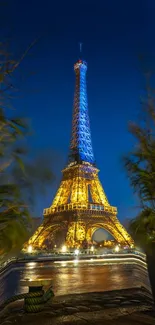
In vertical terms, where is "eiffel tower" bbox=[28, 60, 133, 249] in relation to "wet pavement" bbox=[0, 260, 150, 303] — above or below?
above

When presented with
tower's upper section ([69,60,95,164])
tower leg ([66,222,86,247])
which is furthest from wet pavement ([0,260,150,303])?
tower's upper section ([69,60,95,164])

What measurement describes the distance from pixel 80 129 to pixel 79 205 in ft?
53.4

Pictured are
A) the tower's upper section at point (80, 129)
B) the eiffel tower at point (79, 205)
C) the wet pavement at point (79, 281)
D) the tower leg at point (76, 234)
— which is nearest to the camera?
the wet pavement at point (79, 281)

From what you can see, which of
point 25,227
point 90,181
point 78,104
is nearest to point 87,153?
point 90,181

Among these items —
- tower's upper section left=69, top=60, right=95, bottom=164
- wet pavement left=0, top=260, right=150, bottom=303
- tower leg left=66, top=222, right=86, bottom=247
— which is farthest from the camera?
tower's upper section left=69, top=60, right=95, bottom=164

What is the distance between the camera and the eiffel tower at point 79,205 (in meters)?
32.7

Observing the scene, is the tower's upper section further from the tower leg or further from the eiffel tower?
Answer: the tower leg

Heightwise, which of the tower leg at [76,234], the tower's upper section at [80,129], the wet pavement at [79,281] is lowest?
the wet pavement at [79,281]

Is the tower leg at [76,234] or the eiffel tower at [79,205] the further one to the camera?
the eiffel tower at [79,205]

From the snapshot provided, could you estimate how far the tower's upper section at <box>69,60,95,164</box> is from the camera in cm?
4181

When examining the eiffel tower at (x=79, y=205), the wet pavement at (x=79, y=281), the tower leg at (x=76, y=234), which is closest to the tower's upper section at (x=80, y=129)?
the eiffel tower at (x=79, y=205)

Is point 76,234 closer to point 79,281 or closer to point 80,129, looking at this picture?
point 79,281

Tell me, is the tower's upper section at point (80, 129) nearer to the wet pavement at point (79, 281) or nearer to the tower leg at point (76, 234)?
the tower leg at point (76, 234)

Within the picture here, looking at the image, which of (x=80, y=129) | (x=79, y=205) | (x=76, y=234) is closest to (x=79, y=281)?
(x=76, y=234)
